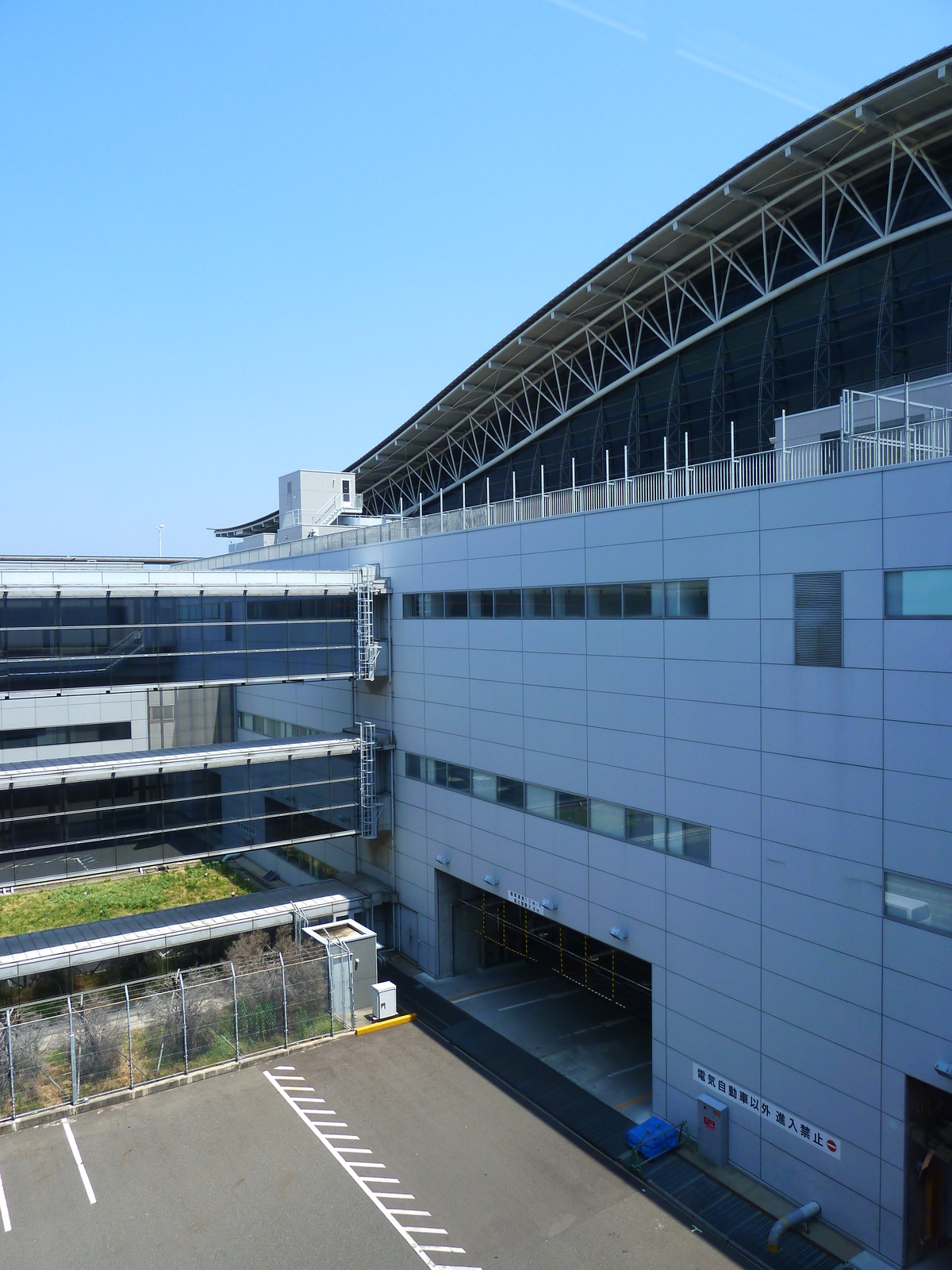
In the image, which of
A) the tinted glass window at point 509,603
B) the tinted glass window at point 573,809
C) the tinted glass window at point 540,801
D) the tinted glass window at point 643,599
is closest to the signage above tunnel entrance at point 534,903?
the tinted glass window at point 540,801

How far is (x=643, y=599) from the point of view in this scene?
1597cm

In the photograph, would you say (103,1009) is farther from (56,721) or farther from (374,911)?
(56,721)

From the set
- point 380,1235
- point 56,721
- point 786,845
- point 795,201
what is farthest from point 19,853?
point 795,201

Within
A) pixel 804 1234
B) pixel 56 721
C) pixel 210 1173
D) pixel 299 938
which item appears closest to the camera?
pixel 804 1234

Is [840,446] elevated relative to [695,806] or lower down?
elevated

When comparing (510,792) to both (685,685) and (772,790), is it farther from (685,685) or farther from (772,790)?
(772,790)

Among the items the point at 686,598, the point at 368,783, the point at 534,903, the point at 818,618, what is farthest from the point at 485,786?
the point at 818,618

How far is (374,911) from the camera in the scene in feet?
79.1

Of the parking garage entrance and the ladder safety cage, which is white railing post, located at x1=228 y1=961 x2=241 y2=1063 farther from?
the ladder safety cage

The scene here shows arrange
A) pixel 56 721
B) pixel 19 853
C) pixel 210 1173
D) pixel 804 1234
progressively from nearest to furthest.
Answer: pixel 804 1234
pixel 210 1173
pixel 19 853
pixel 56 721

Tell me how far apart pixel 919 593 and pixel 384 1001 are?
14439 millimetres

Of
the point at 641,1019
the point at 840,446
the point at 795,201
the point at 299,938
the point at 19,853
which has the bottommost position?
the point at 641,1019

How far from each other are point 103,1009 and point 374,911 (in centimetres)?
797

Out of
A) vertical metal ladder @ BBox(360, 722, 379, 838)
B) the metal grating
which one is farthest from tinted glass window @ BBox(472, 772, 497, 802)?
the metal grating
